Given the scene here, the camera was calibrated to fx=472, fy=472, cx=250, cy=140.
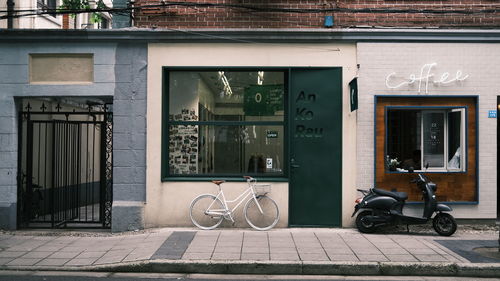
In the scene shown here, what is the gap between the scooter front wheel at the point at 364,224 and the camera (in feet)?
31.1

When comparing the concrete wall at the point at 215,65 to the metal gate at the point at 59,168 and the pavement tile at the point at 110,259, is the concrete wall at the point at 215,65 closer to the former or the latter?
the metal gate at the point at 59,168

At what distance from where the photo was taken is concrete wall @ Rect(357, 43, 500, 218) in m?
10.1

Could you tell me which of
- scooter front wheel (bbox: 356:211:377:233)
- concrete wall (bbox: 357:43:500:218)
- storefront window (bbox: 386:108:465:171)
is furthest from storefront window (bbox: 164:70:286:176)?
storefront window (bbox: 386:108:465:171)

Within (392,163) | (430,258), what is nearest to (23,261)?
(430,258)

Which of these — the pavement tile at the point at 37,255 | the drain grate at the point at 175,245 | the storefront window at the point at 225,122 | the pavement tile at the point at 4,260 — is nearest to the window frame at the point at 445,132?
the storefront window at the point at 225,122

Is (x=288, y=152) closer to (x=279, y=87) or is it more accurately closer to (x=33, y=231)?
(x=279, y=87)

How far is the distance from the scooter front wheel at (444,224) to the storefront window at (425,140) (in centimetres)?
121

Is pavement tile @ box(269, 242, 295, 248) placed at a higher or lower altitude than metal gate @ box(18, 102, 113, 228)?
lower

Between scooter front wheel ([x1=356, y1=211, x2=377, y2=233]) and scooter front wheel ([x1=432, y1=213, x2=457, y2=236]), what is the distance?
121 cm

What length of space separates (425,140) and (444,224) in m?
1.89

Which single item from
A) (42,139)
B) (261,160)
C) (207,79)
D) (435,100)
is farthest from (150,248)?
(435,100)

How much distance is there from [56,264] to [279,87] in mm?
5729

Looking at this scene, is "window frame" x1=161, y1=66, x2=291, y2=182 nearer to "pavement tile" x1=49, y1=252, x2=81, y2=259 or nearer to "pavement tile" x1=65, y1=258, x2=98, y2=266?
"pavement tile" x1=49, y1=252, x2=81, y2=259

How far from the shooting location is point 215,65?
10.2 metres
